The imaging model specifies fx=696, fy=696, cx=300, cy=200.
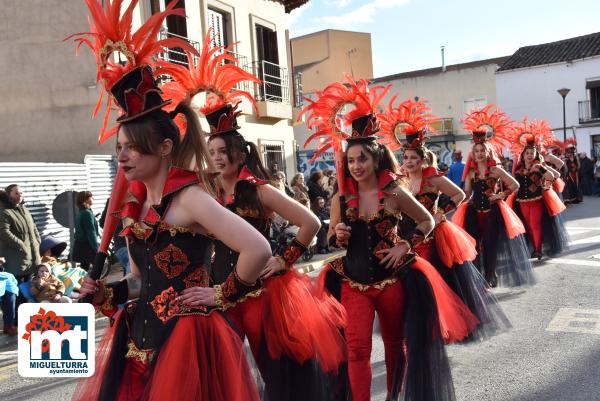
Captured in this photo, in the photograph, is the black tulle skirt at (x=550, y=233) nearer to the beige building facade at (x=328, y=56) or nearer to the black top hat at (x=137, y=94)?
the black top hat at (x=137, y=94)

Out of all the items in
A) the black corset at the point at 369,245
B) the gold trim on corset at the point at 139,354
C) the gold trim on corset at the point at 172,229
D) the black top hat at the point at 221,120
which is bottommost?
the gold trim on corset at the point at 139,354

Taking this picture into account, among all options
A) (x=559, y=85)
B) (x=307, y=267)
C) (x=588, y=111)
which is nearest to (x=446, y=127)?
(x=559, y=85)

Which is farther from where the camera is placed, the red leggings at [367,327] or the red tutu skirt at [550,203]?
the red tutu skirt at [550,203]

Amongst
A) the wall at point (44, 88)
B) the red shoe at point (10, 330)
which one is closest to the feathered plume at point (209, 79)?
the red shoe at point (10, 330)

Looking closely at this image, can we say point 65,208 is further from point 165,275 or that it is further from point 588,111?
point 588,111

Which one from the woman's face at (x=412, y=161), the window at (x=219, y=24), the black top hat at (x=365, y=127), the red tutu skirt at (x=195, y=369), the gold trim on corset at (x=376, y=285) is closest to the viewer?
the red tutu skirt at (x=195, y=369)

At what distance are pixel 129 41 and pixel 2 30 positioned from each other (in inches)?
534

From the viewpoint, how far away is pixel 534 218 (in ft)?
37.4

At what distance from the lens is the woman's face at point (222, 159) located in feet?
15.2

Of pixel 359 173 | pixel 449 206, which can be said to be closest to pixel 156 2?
pixel 449 206

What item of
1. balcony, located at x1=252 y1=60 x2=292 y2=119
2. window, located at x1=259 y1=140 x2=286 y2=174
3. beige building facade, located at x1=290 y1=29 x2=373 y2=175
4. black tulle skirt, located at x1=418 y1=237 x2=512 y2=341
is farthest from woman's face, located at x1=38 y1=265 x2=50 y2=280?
beige building facade, located at x1=290 y1=29 x2=373 y2=175

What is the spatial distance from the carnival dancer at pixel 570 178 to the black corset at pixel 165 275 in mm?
22968

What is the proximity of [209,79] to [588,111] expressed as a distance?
43.1 meters

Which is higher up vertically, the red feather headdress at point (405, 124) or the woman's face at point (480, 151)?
the red feather headdress at point (405, 124)
